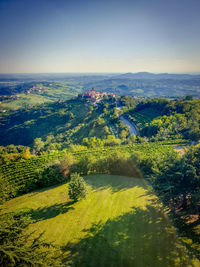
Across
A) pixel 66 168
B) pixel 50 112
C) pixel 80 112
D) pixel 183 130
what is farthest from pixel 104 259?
pixel 50 112

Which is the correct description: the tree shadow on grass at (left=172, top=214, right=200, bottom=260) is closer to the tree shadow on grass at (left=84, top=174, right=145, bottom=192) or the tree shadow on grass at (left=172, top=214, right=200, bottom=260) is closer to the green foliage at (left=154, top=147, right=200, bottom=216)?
the green foliage at (left=154, top=147, right=200, bottom=216)

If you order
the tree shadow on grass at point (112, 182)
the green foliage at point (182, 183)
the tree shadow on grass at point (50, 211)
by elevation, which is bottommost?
the tree shadow on grass at point (50, 211)

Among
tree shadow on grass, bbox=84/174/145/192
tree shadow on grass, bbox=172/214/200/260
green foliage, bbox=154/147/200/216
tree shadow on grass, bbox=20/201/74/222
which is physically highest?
green foliage, bbox=154/147/200/216

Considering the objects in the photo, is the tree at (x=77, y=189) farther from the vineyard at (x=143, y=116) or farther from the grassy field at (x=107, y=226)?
the vineyard at (x=143, y=116)

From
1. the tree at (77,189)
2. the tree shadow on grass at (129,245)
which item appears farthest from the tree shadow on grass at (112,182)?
the tree shadow on grass at (129,245)

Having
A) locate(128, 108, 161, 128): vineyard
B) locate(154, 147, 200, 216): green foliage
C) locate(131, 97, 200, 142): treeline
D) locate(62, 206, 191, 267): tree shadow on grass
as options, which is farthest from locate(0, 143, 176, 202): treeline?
locate(128, 108, 161, 128): vineyard

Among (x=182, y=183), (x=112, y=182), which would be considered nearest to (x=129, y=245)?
(x=182, y=183)

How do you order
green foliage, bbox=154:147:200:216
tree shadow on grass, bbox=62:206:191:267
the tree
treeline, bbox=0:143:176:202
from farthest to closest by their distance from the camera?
treeline, bbox=0:143:176:202 < the tree < green foliage, bbox=154:147:200:216 < tree shadow on grass, bbox=62:206:191:267

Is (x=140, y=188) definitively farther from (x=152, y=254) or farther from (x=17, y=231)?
(x=17, y=231)
